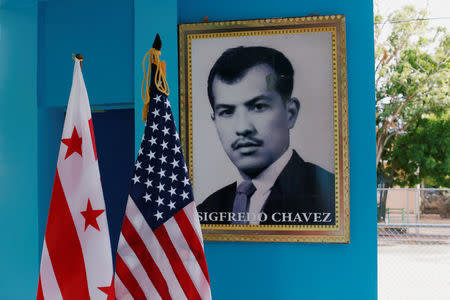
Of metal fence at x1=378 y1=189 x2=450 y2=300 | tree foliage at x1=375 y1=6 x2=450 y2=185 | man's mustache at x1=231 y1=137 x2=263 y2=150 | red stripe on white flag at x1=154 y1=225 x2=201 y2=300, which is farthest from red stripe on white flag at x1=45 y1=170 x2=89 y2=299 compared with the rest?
tree foliage at x1=375 y1=6 x2=450 y2=185

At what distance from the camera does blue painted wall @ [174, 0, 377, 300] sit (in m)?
2.89

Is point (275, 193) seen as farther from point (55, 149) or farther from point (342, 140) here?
point (55, 149)

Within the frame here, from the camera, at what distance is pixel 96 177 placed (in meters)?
2.01

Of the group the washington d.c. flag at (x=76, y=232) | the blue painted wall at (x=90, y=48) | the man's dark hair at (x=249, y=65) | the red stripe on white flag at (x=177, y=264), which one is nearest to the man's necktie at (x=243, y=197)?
the man's dark hair at (x=249, y=65)

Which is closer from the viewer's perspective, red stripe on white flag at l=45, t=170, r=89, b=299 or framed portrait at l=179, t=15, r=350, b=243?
red stripe on white flag at l=45, t=170, r=89, b=299

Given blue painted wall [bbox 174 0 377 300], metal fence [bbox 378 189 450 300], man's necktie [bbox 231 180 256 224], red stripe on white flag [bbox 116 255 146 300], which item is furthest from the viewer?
metal fence [bbox 378 189 450 300]

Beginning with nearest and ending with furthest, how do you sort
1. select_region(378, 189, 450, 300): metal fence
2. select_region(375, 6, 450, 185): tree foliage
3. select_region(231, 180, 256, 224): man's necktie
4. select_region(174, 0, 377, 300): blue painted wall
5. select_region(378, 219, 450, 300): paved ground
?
select_region(174, 0, 377, 300): blue painted wall < select_region(231, 180, 256, 224): man's necktie < select_region(378, 219, 450, 300): paved ground < select_region(378, 189, 450, 300): metal fence < select_region(375, 6, 450, 185): tree foliage

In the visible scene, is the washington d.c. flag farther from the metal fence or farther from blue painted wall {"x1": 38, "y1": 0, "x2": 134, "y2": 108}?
the metal fence

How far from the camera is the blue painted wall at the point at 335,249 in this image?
2893mm

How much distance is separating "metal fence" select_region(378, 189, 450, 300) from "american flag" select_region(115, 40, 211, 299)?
574cm

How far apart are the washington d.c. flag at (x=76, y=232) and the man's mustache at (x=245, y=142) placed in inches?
45.4

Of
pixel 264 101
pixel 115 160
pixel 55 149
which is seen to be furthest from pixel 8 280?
pixel 264 101

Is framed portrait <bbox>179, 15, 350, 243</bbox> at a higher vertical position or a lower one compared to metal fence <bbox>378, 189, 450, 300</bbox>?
higher

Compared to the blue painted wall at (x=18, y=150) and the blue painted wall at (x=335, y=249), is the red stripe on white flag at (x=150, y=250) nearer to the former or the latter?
the blue painted wall at (x=335, y=249)
